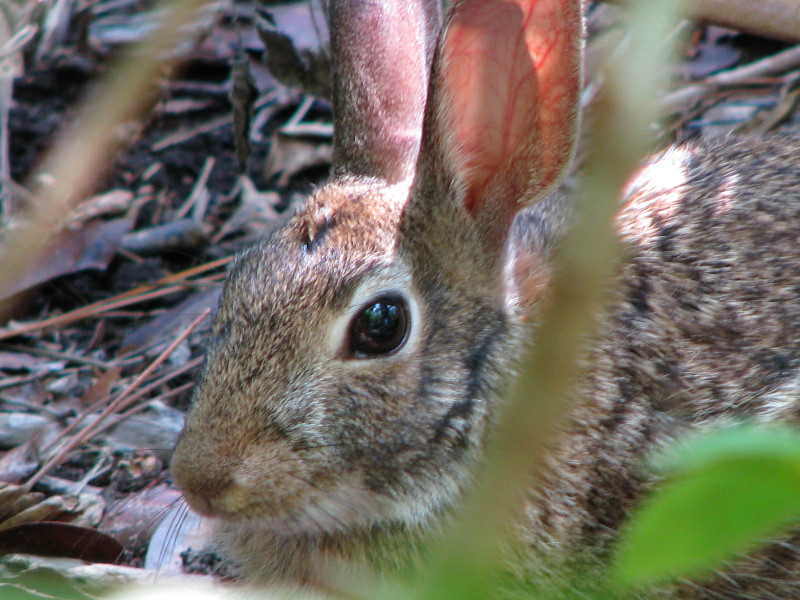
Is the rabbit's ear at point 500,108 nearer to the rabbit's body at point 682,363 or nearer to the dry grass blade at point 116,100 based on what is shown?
the rabbit's body at point 682,363

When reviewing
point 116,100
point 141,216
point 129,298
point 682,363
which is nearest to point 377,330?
point 682,363

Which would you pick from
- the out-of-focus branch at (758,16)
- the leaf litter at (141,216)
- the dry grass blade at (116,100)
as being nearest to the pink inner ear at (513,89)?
the leaf litter at (141,216)

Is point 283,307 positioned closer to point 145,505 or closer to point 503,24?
point 503,24

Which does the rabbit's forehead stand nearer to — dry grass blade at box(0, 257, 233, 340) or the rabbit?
the rabbit

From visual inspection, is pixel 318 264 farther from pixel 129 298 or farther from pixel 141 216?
pixel 141 216

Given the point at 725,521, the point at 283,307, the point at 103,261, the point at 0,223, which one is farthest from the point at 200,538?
the point at 725,521

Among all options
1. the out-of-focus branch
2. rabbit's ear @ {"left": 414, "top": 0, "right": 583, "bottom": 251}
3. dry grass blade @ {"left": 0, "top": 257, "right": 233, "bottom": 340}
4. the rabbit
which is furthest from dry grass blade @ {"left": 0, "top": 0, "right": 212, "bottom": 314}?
dry grass blade @ {"left": 0, "top": 257, "right": 233, "bottom": 340}

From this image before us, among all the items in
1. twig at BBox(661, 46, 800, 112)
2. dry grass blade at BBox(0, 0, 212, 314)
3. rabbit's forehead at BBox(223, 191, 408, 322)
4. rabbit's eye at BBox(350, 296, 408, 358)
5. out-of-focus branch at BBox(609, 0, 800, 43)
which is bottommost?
rabbit's eye at BBox(350, 296, 408, 358)
